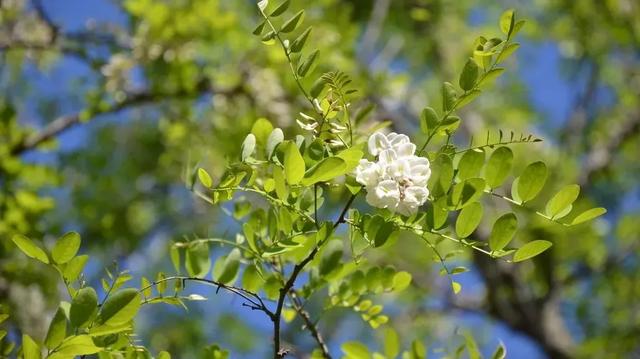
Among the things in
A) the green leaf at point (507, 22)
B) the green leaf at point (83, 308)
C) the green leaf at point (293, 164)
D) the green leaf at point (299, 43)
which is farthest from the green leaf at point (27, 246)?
the green leaf at point (507, 22)

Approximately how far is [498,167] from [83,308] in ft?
1.82

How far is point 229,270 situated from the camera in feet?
3.72

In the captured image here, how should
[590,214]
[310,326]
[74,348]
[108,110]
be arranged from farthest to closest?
[108,110] < [310,326] < [590,214] < [74,348]

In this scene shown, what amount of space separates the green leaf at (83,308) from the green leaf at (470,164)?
19.2 inches

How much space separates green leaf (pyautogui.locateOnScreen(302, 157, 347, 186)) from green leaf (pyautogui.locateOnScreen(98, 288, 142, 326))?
24cm

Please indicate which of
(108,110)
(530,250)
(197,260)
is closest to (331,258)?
(197,260)

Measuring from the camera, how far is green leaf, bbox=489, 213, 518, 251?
38.5 inches

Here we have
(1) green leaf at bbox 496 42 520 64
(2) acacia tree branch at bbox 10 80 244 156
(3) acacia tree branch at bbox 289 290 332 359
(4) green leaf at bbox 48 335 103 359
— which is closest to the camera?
(4) green leaf at bbox 48 335 103 359

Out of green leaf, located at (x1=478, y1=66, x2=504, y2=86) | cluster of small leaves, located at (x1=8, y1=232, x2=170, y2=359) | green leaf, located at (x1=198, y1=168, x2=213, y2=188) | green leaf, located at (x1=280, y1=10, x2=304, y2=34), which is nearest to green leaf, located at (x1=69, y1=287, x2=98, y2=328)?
cluster of small leaves, located at (x1=8, y1=232, x2=170, y2=359)

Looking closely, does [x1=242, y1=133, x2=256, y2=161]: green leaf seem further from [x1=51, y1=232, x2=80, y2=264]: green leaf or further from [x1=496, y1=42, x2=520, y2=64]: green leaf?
[x1=496, y1=42, x2=520, y2=64]: green leaf

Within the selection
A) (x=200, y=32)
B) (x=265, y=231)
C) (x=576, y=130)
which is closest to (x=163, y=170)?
(x=200, y=32)

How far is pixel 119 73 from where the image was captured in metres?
2.66

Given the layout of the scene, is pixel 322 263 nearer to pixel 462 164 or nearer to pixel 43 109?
pixel 462 164

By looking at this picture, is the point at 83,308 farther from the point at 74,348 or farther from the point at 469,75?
the point at 469,75
